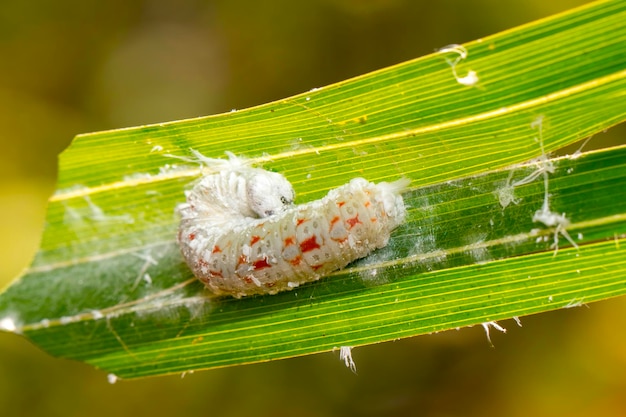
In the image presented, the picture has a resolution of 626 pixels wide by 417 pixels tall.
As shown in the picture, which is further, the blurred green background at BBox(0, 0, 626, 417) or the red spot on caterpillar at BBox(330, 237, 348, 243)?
the blurred green background at BBox(0, 0, 626, 417)

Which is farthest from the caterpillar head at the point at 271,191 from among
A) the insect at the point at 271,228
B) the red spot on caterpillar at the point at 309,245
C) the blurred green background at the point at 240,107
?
the blurred green background at the point at 240,107

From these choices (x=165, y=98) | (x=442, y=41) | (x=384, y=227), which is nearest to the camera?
(x=384, y=227)

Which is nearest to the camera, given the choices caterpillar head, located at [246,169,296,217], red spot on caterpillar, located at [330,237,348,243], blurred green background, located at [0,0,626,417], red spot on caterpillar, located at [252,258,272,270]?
red spot on caterpillar, located at [330,237,348,243]

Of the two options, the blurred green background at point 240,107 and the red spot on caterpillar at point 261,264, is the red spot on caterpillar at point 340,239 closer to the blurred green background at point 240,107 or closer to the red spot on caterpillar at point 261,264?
the red spot on caterpillar at point 261,264

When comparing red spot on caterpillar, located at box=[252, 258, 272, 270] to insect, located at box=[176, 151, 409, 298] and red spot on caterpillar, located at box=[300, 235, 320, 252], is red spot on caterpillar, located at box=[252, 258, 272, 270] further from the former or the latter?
red spot on caterpillar, located at box=[300, 235, 320, 252]

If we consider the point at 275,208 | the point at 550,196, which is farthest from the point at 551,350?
the point at 275,208

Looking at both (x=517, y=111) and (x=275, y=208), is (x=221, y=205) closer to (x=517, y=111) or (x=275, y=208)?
(x=275, y=208)

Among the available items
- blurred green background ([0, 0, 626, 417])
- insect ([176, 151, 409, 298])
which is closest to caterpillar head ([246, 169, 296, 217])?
insect ([176, 151, 409, 298])
